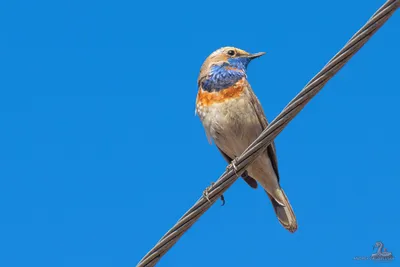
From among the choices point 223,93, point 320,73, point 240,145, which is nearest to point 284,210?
point 240,145

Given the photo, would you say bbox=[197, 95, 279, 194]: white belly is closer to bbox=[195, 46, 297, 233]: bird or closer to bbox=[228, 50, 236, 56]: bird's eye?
bbox=[195, 46, 297, 233]: bird

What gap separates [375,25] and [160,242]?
2561 mm

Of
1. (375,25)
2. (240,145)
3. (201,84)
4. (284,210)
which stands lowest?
(375,25)

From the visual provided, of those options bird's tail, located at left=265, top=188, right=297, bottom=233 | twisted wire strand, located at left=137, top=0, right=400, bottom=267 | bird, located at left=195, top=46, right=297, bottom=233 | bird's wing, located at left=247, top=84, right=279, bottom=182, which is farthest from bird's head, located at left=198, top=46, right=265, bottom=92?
twisted wire strand, located at left=137, top=0, right=400, bottom=267

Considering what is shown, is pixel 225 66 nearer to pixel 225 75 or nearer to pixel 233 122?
pixel 225 75

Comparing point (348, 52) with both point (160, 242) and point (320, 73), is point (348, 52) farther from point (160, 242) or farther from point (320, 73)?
point (160, 242)

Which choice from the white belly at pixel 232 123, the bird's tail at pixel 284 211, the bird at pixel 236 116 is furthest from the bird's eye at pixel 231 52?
the bird's tail at pixel 284 211

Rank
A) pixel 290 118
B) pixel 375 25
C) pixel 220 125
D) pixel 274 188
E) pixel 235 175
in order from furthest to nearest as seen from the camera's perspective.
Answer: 1. pixel 274 188
2. pixel 220 125
3. pixel 235 175
4. pixel 290 118
5. pixel 375 25

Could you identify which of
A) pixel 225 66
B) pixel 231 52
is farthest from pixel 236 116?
pixel 231 52

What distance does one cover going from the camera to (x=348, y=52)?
605 centimetres

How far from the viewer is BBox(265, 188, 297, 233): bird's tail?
10336 millimetres

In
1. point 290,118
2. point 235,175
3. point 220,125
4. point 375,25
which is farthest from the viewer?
point 220,125

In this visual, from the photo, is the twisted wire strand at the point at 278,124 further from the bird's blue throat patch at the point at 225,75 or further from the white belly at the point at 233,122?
the bird's blue throat patch at the point at 225,75

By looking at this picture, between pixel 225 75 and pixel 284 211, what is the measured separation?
80.6 inches
